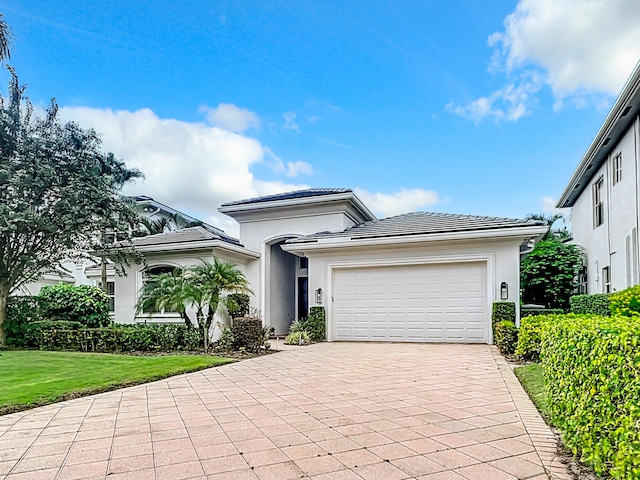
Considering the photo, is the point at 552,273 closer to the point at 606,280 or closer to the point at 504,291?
the point at 606,280

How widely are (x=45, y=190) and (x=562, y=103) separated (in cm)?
1633

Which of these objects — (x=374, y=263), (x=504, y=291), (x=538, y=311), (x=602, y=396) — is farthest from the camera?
(x=538, y=311)

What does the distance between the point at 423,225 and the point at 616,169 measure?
5688mm

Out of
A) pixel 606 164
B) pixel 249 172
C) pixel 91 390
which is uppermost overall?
pixel 249 172

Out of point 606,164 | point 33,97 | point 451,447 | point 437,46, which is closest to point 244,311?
point 33,97

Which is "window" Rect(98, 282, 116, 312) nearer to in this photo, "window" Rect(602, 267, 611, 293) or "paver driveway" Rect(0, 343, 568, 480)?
"paver driveway" Rect(0, 343, 568, 480)

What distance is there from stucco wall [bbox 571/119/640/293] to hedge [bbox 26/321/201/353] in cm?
1166

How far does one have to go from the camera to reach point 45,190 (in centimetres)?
1263

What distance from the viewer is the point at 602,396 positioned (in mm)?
2969

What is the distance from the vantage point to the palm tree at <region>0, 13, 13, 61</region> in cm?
1212

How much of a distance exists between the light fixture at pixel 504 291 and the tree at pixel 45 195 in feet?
38.2

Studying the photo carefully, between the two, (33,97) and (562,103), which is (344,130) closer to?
(562,103)

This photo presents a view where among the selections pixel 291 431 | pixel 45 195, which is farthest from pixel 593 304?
pixel 45 195

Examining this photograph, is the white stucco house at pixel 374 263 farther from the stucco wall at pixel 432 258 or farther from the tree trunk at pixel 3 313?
the tree trunk at pixel 3 313
